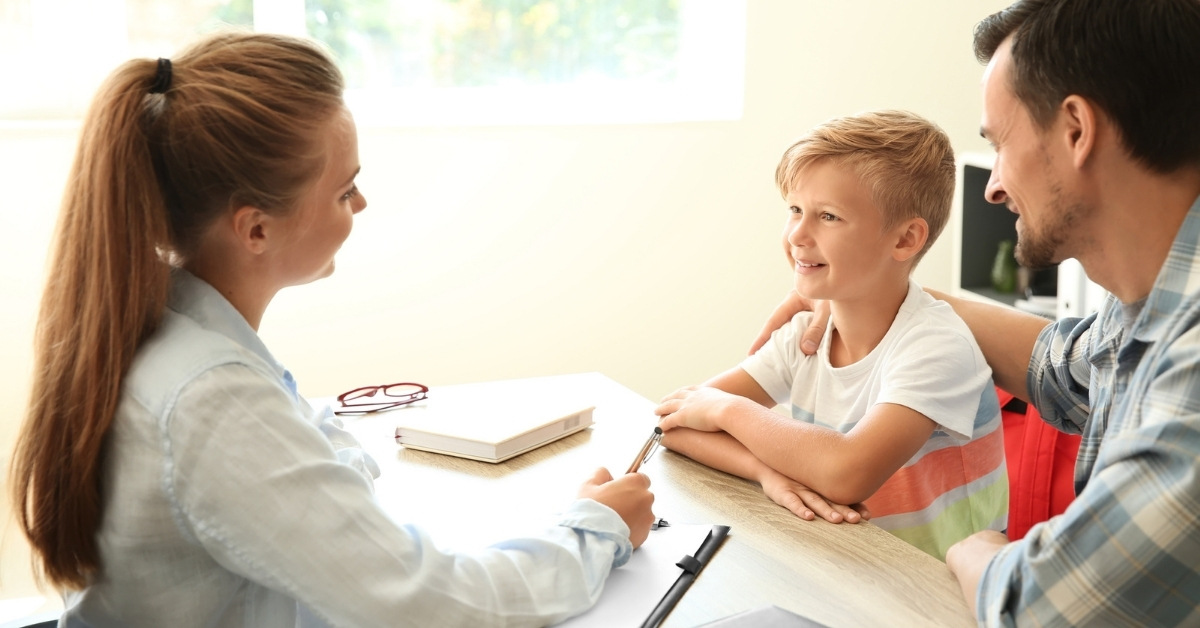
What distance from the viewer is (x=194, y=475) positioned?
87 centimetres

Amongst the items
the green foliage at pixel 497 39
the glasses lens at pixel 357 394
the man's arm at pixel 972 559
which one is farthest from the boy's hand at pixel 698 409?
the green foliage at pixel 497 39

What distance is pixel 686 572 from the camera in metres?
1.09

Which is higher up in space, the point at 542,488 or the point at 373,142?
the point at 373,142

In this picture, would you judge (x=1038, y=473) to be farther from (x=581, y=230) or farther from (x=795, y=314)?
(x=581, y=230)

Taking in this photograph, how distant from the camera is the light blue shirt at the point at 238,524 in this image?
0.87m

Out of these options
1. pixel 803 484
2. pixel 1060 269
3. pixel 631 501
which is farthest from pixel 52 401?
pixel 1060 269

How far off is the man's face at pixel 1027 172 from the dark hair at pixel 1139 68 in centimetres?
6

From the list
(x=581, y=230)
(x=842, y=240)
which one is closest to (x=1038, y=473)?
(x=842, y=240)

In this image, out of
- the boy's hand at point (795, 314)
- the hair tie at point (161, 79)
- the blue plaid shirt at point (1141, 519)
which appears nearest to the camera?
the blue plaid shirt at point (1141, 519)

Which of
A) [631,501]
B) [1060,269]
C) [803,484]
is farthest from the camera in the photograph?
[1060,269]

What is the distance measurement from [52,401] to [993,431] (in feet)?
3.95

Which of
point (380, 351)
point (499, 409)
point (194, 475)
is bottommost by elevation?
point (380, 351)

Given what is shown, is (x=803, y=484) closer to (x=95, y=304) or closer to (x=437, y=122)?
(x=95, y=304)

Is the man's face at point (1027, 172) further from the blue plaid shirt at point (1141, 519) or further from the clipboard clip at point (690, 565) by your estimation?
the clipboard clip at point (690, 565)
